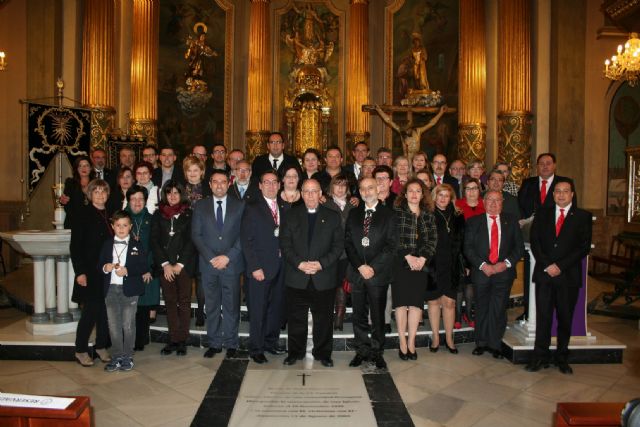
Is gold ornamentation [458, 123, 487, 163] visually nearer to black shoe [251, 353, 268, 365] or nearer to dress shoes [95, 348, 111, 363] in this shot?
black shoe [251, 353, 268, 365]

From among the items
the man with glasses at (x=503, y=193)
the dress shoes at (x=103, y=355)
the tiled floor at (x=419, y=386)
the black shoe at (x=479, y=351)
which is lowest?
the tiled floor at (x=419, y=386)

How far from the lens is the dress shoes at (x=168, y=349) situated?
513 cm

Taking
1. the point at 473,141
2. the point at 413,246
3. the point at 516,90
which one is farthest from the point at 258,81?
the point at 413,246

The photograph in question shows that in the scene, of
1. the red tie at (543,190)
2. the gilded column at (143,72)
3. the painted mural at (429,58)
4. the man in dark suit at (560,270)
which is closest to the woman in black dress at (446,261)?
the man in dark suit at (560,270)

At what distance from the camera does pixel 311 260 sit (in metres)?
4.68

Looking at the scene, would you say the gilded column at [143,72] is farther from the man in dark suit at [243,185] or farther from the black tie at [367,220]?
the black tie at [367,220]

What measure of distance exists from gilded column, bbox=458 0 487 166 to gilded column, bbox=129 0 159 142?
7.92m

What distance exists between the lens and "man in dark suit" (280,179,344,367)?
466 centimetres

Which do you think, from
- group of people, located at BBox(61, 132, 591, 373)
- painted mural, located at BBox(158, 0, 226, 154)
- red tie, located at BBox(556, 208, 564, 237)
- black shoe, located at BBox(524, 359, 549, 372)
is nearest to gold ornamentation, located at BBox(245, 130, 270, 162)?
painted mural, located at BBox(158, 0, 226, 154)

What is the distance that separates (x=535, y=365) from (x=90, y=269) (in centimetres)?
424

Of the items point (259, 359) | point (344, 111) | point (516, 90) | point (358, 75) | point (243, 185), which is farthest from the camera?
point (344, 111)

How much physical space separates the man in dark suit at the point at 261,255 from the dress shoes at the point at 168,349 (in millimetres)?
823

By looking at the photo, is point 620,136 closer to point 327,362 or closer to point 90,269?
point 327,362

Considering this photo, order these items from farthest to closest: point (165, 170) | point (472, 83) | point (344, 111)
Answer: point (344, 111)
point (472, 83)
point (165, 170)
